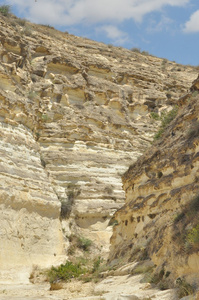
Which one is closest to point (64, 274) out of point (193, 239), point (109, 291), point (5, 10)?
point (109, 291)

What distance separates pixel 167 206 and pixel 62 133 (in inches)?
689

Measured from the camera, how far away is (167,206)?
11.1m

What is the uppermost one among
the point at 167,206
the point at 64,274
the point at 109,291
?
the point at 167,206

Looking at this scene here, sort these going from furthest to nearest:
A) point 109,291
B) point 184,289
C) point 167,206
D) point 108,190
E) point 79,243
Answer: point 108,190, point 79,243, point 167,206, point 109,291, point 184,289

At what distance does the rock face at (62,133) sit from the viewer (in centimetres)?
1908

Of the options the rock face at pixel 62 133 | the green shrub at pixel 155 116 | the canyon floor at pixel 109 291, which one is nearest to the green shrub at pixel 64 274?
the canyon floor at pixel 109 291

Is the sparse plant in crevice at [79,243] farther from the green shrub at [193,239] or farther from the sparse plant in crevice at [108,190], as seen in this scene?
the green shrub at [193,239]

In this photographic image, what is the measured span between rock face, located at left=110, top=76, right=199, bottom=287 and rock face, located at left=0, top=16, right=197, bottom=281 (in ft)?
17.6

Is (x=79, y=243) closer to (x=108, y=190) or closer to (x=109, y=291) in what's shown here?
(x=108, y=190)

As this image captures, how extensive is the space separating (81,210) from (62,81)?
11.5 m

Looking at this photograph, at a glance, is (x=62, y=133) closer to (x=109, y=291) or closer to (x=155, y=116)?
(x=155, y=116)

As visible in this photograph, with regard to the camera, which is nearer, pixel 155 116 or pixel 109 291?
pixel 109 291

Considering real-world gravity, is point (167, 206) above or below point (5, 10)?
below

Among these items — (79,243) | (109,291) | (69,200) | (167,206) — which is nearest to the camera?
(109,291)
